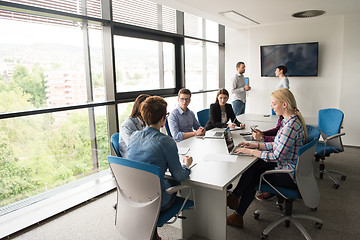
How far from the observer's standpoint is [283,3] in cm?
460

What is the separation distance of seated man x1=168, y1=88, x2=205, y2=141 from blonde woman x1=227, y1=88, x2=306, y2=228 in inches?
35.3

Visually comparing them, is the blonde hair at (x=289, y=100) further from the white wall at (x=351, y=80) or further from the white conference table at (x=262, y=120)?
the white wall at (x=351, y=80)

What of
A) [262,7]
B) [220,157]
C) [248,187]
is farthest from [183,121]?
[262,7]

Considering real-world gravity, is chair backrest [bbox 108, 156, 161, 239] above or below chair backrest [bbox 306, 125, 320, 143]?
below

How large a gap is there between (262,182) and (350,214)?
48.7 inches

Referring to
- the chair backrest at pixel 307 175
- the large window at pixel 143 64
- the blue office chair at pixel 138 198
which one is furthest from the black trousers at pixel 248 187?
the large window at pixel 143 64

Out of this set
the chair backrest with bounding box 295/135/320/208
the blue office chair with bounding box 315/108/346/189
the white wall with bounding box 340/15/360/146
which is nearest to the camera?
the chair backrest with bounding box 295/135/320/208

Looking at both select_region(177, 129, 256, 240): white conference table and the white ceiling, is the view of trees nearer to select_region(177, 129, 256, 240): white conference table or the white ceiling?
select_region(177, 129, 256, 240): white conference table

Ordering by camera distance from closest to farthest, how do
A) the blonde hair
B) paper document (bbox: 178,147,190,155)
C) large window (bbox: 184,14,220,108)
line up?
the blonde hair
paper document (bbox: 178,147,190,155)
large window (bbox: 184,14,220,108)

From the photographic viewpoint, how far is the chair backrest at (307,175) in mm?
2350

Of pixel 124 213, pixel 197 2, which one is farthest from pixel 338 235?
pixel 197 2

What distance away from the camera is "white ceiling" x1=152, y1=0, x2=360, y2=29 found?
14.7ft

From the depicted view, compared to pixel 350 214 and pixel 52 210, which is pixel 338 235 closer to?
pixel 350 214

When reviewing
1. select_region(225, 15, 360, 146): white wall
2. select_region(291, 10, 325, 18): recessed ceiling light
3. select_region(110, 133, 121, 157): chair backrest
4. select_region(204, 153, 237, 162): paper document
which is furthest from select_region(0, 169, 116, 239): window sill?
select_region(291, 10, 325, 18): recessed ceiling light
